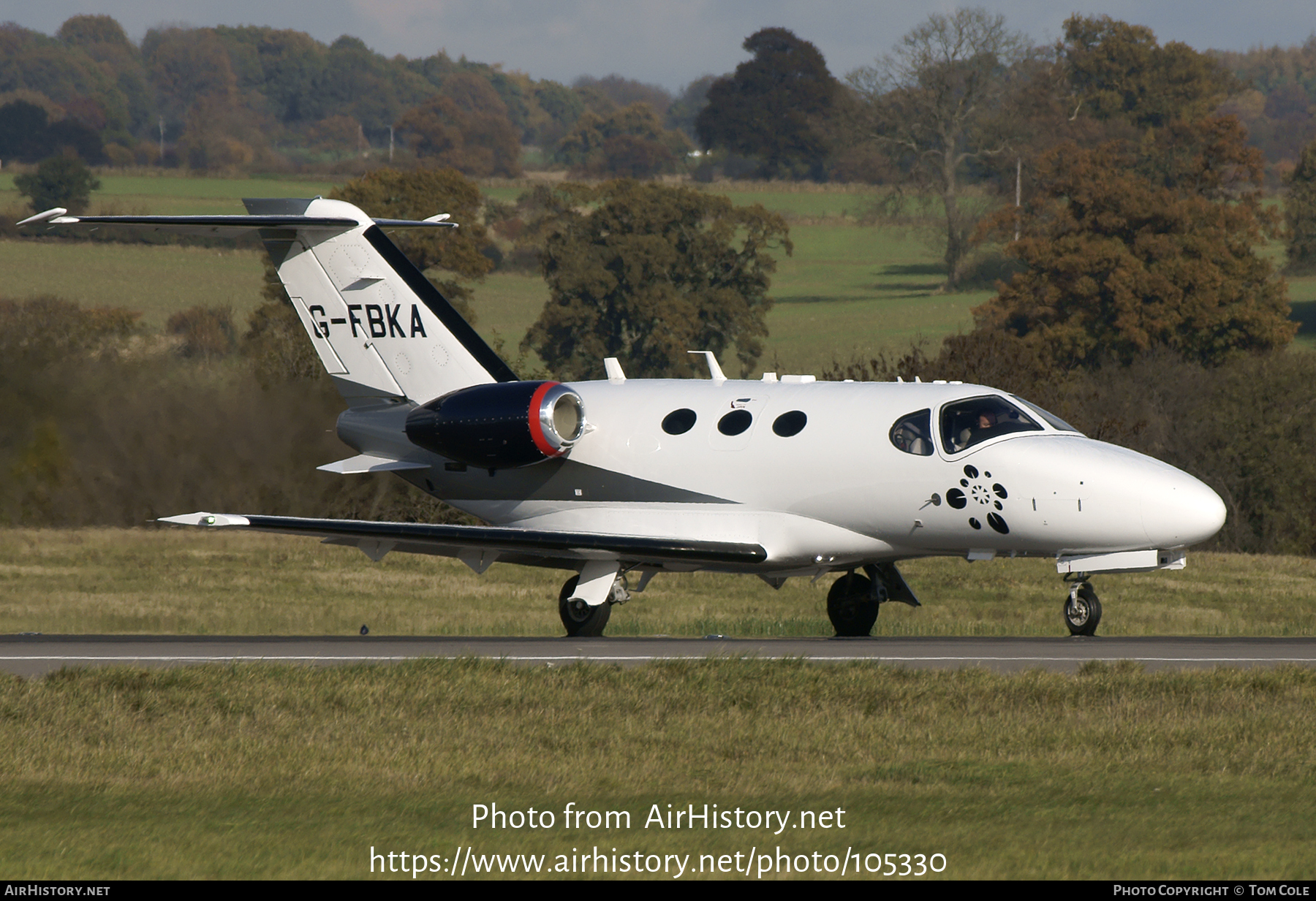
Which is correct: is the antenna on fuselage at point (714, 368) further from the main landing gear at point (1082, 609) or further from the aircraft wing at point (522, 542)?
the main landing gear at point (1082, 609)

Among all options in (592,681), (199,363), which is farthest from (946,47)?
(592,681)

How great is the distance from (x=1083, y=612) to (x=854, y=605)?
11.4 ft

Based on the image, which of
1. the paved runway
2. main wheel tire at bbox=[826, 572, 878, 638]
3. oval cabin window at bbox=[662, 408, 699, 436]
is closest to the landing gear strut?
the paved runway

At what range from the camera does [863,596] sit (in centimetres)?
2325

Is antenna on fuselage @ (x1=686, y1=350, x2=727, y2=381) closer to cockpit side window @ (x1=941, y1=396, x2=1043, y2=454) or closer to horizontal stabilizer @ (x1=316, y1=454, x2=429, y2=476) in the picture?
cockpit side window @ (x1=941, y1=396, x2=1043, y2=454)

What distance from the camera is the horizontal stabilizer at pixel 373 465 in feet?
80.1

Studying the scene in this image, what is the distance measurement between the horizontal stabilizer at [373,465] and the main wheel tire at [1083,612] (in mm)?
8814

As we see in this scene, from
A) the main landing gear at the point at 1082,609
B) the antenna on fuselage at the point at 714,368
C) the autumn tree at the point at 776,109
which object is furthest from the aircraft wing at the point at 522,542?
the autumn tree at the point at 776,109

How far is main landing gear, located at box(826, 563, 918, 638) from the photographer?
23.2 meters

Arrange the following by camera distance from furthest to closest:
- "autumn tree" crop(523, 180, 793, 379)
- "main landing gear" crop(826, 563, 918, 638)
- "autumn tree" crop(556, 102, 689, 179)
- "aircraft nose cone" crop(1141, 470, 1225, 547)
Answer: "autumn tree" crop(556, 102, 689, 179)
"autumn tree" crop(523, 180, 793, 379)
"main landing gear" crop(826, 563, 918, 638)
"aircraft nose cone" crop(1141, 470, 1225, 547)

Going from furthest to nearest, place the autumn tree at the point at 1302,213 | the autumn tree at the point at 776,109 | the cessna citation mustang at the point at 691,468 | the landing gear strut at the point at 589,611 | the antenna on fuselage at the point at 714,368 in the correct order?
the autumn tree at the point at 776,109 → the autumn tree at the point at 1302,213 → the antenna on fuselage at the point at 714,368 → the landing gear strut at the point at 589,611 → the cessna citation mustang at the point at 691,468

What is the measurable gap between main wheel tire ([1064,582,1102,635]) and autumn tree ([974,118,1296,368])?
52.9m

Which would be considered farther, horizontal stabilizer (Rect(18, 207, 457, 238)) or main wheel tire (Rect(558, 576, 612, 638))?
horizontal stabilizer (Rect(18, 207, 457, 238))

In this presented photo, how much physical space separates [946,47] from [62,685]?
9912cm
